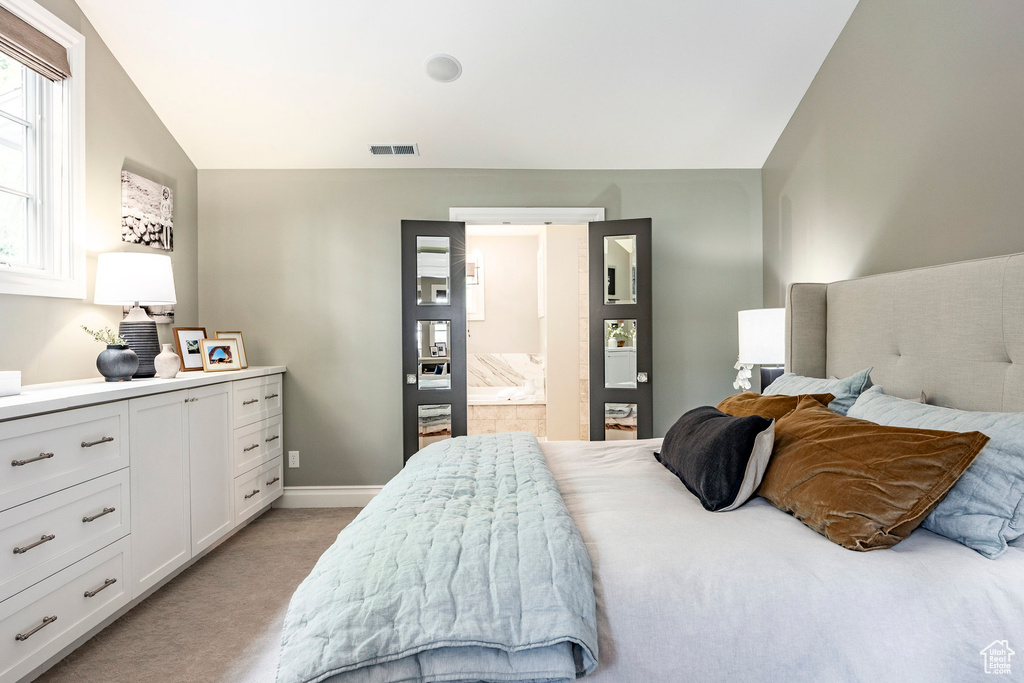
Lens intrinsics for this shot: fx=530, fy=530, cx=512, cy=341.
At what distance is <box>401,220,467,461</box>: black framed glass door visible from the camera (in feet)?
11.8

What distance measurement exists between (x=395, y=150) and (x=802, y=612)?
3.39m

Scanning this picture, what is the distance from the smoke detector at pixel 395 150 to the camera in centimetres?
354

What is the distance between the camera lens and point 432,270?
362 centimetres

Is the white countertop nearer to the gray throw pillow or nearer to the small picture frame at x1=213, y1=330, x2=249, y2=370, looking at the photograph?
the small picture frame at x1=213, y1=330, x2=249, y2=370

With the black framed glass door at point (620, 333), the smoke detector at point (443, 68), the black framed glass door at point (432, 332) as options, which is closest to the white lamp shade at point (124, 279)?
the black framed glass door at point (432, 332)

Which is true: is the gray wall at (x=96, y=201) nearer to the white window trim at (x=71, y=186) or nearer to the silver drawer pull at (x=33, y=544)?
the white window trim at (x=71, y=186)

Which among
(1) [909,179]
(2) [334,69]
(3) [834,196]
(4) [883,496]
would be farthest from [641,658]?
(2) [334,69]

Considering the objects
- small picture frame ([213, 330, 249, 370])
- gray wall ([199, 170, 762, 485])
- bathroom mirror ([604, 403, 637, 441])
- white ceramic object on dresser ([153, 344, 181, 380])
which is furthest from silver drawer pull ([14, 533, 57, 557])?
bathroom mirror ([604, 403, 637, 441])

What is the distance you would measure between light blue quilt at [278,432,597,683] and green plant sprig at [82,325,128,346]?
2190mm

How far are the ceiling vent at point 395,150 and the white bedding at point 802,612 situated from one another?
3052 mm

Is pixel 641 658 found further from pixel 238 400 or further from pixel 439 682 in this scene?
pixel 238 400

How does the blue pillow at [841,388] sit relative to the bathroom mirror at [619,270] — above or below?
below

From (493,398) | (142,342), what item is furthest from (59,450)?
(493,398)

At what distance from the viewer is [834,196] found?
2.83 meters
